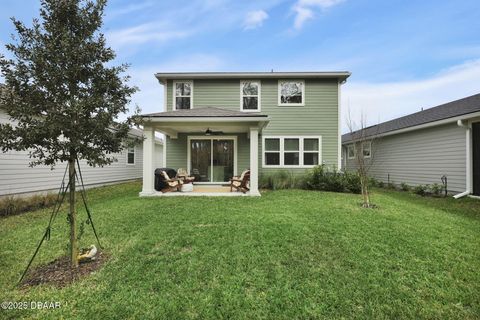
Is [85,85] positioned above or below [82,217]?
above

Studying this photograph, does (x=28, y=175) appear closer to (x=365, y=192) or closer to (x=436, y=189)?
(x=365, y=192)

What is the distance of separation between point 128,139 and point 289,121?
963 cm

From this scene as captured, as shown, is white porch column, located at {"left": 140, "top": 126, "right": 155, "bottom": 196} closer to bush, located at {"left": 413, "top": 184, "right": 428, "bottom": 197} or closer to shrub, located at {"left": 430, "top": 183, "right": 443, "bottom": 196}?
bush, located at {"left": 413, "top": 184, "right": 428, "bottom": 197}

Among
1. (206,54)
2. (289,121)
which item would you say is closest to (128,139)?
(289,121)

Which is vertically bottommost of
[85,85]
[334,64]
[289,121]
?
[85,85]

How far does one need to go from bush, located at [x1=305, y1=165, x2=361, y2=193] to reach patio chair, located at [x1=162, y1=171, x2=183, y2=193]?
5576 mm

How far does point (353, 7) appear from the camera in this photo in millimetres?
11211

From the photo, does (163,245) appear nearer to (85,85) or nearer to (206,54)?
(85,85)

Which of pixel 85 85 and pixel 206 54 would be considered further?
pixel 206 54

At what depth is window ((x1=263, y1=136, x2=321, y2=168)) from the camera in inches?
487

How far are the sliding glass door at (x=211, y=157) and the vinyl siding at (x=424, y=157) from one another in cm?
651

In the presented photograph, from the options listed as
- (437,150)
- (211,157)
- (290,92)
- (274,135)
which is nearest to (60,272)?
(211,157)

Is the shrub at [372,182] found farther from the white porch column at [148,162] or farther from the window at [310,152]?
the white porch column at [148,162]

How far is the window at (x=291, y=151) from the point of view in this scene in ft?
40.6
